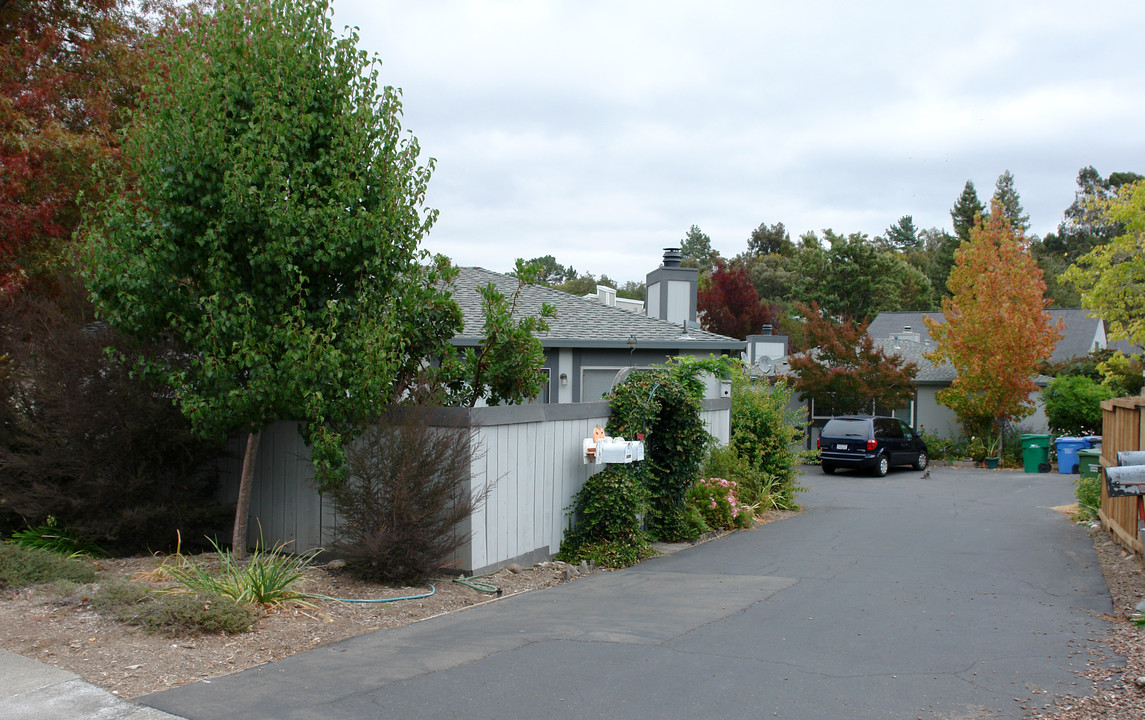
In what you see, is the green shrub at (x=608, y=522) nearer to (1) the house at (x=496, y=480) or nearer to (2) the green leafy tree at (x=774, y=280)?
(1) the house at (x=496, y=480)

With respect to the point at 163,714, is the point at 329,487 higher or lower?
higher

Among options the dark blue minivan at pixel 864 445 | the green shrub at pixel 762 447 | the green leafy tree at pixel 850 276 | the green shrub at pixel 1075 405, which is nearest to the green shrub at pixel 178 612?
the green shrub at pixel 762 447

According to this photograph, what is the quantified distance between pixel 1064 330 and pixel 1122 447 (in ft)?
92.5

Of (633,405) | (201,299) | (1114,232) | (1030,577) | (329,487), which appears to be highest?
(1114,232)

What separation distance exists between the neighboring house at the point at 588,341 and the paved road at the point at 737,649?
6444mm

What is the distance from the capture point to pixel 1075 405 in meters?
26.2

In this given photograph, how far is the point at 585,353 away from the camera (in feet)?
56.7

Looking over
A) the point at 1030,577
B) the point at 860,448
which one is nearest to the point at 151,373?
the point at 1030,577

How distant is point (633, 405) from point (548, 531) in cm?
191

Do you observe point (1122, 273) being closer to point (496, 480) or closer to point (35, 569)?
point (496, 480)

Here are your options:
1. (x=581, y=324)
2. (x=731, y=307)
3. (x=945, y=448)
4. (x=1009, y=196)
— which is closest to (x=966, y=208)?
(x=1009, y=196)

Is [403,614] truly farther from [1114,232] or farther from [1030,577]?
[1114,232]

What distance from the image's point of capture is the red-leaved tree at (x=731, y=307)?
4288 centimetres

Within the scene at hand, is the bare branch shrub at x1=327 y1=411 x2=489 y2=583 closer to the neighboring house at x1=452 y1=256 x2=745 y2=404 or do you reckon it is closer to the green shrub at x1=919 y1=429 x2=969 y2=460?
the neighboring house at x1=452 y1=256 x2=745 y2=404
